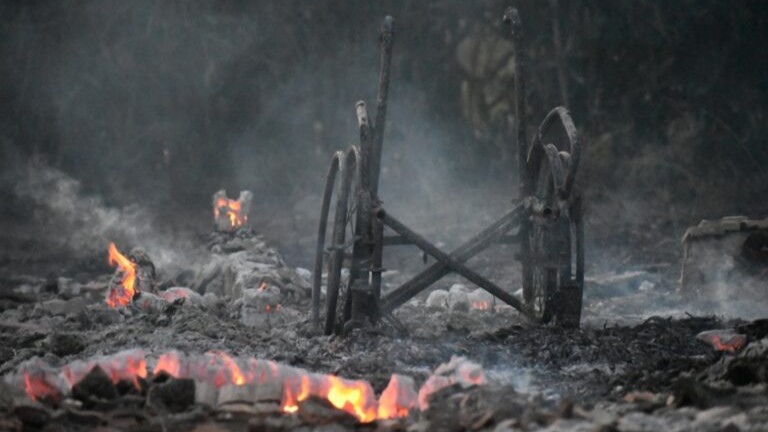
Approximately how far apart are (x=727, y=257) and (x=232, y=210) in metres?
9.90

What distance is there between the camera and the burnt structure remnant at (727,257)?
1084cm

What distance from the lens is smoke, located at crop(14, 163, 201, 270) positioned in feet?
63.8

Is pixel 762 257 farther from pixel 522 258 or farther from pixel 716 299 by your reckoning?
pixel 522 258

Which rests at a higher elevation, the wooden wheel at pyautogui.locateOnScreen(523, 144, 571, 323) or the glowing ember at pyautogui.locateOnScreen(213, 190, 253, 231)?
the glowing ember at pyautogui.locateOnScreen(213, 190, 253, 231)

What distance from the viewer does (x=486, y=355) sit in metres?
7.41

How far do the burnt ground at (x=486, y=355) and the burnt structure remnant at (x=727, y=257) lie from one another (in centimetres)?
43

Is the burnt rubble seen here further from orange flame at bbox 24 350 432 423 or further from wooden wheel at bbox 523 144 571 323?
wooden wheel at bbox 523 144 571 323

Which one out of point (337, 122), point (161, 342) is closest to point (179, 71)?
point (337, 122)

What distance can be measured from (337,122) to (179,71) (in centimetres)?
Result: 523

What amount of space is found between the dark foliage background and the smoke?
0.50 m

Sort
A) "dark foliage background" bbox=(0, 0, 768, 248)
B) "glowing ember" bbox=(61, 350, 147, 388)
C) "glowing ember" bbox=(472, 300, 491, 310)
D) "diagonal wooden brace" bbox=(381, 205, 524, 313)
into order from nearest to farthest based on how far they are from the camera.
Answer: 1. "glowing ember" bbox=(61, 350, 147, 388)
2. "diagonal wooden brace" bbox=(381, 205, 524, 313)
3. "glowing ember" bbox=(472, 300, 491, 310)
4. "dark foliage background" bbox=(0, 0, 768, 248)

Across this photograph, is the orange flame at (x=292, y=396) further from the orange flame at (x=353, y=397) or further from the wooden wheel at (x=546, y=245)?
the wooden wheel at (x=546, y=245)

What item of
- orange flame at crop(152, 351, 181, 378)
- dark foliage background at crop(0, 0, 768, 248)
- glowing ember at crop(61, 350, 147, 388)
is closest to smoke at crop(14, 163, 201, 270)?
dark foliage background at crop(0, 0, 768, 248)

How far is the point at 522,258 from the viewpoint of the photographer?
9.07 meters
